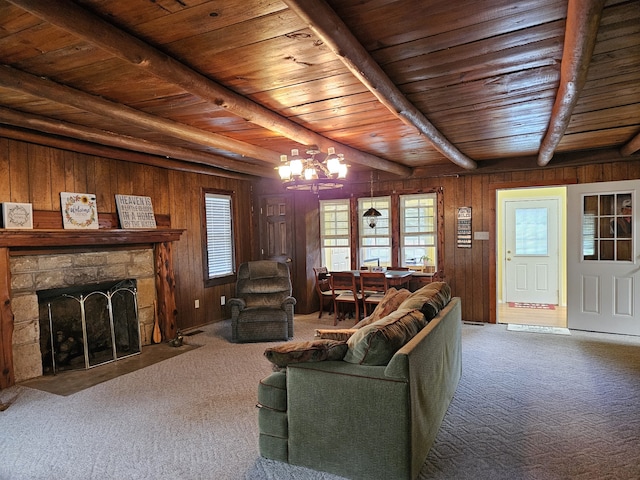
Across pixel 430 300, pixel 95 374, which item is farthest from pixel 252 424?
pixel 95 374

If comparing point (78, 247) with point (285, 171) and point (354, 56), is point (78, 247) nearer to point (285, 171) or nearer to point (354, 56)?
point (285, 171)

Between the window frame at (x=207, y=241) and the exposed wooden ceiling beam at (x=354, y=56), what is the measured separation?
12.1 feet

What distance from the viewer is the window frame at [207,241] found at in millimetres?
5934

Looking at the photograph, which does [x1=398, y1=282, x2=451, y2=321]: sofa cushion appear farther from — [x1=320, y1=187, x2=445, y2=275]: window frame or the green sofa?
[x1=320, y1=187, x2=445, y2=275]: window frame

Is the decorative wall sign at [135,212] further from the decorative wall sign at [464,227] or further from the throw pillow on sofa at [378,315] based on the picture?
the decorative wall sign at [464,227]

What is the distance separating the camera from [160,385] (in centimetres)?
358

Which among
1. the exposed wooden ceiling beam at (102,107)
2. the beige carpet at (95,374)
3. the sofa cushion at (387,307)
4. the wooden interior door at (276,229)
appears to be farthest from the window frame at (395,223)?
the beige carpet at (95,374)

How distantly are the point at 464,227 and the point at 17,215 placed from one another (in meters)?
5.46

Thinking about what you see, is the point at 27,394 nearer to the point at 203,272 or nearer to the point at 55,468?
the point at 55,468

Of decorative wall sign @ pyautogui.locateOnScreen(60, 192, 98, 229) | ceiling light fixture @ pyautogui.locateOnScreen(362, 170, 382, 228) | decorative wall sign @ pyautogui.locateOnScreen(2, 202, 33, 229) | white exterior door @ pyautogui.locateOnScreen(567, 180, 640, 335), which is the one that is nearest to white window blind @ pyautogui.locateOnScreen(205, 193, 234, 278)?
decorative wall sign @ pyautogui.locateOnScreen(60, 192, 98, 229)

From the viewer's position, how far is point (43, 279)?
391cm

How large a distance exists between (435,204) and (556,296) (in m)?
2.94

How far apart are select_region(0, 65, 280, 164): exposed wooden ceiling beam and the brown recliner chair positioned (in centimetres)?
185

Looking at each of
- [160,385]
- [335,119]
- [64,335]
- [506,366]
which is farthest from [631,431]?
[64,335]
